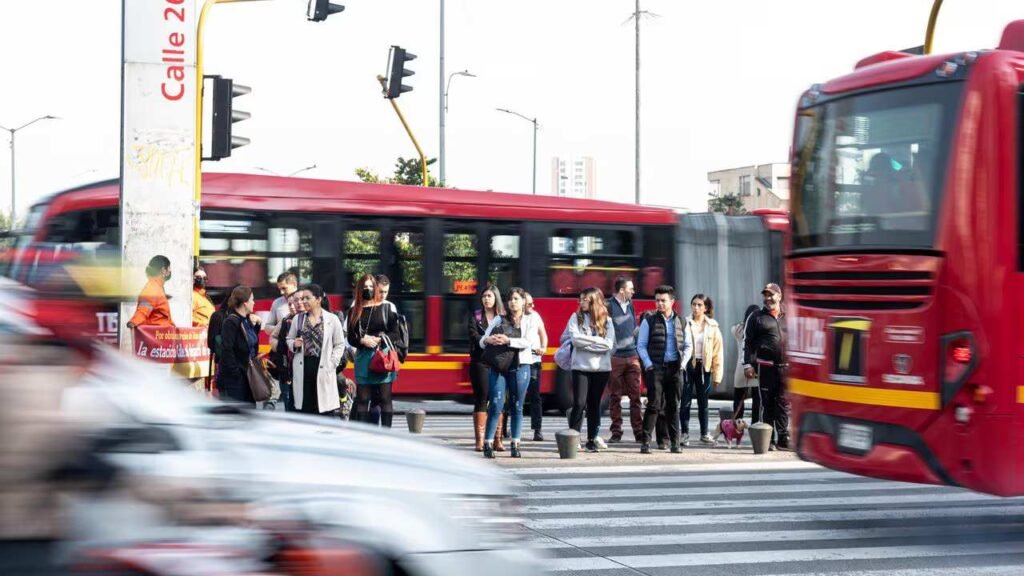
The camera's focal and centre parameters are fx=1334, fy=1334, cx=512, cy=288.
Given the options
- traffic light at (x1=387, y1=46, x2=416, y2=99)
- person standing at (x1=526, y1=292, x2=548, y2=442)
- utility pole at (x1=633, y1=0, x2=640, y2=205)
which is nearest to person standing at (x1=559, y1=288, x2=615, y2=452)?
person standing at (x1=526, y1=292, x2=548, y2=442)

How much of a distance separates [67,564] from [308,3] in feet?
47.8

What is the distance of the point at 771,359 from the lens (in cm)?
1502

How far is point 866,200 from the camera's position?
929 centimetres

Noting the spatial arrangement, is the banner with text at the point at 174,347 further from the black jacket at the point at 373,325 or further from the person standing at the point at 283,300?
A: the black jacket at the point at 373,325

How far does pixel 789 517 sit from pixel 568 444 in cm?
401

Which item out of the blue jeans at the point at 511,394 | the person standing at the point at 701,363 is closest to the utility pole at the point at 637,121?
the person standing at the point at 701,363

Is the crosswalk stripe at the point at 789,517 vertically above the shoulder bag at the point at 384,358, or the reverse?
the shoulder bag at the point at 384,358

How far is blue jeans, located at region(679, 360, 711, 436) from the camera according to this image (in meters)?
16.6

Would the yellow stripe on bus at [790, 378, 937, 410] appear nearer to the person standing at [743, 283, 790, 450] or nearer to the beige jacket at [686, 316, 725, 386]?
the person standing at [743, 283, 790, 450]

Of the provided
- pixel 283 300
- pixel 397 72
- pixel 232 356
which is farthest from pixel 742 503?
pixel 397 72

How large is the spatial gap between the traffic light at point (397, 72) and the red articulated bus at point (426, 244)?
261cm

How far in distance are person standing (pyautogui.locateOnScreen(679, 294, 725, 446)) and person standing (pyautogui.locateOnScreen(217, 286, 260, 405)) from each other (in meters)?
6.07

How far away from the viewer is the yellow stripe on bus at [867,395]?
340 inches

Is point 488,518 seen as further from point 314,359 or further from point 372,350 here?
point 372,350
